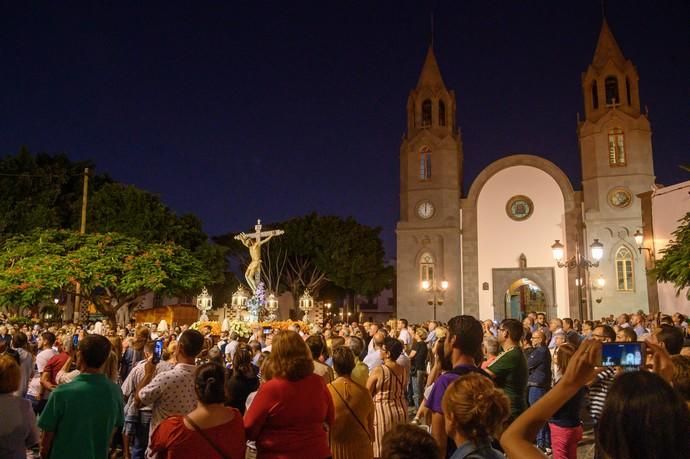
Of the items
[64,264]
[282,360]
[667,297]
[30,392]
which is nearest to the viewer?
[282,360]

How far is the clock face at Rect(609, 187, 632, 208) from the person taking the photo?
31.0 meters

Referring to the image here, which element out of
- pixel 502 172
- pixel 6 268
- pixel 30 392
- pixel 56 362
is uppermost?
pixel 502 172

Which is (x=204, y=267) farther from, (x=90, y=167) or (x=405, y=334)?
(x=405, y=334)

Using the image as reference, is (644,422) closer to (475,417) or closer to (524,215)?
(475,417)

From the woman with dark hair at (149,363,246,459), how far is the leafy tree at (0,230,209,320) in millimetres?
25138

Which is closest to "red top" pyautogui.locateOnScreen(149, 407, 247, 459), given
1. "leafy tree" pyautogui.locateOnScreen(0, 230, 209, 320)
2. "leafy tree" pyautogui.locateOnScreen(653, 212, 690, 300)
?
"leafy tree" pyautogui.locateOnScreen(653, 212, 690, 300)

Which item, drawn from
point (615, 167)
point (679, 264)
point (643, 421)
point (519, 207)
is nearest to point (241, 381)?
point (643, 421)

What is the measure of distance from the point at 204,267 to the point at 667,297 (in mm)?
24619

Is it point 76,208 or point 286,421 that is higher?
point 76,208

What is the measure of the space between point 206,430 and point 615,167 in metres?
33.0

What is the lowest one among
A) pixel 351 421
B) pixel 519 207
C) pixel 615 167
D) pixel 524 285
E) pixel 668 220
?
pixel 351 421

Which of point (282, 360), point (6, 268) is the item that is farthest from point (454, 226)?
point (282, 360)

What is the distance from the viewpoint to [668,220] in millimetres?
22328

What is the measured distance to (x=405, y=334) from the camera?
553 inches
